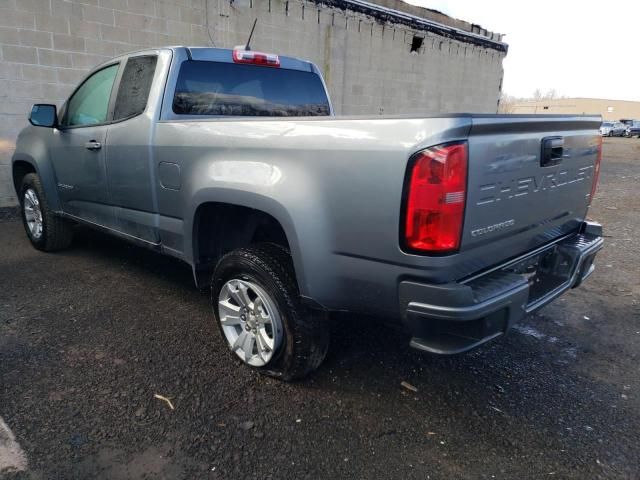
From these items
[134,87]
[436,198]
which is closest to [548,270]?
[436,198]

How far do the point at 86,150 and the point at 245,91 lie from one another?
1476mm

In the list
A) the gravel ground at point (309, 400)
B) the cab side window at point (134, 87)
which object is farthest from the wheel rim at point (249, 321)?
the cab side window at point (134, 87)

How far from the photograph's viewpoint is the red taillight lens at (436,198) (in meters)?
1.87

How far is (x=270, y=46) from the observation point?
387 inches

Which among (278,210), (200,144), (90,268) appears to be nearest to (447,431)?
(278,210)

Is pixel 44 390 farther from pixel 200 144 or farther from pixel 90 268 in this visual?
pixel 90 268

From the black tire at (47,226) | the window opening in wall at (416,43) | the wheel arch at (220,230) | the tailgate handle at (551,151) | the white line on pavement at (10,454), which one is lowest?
the white line on pavement at (10,454)

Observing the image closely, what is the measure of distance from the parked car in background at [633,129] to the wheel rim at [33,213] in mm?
48348

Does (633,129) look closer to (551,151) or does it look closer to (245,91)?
(245,91)

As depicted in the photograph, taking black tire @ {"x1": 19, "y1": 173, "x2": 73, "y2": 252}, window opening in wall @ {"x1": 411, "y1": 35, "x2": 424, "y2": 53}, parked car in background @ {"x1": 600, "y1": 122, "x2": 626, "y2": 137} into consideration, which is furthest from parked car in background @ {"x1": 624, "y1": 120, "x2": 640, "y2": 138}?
black tire @ {"x1": 19, "y1": 173, "x2": 73, "y2": 252}

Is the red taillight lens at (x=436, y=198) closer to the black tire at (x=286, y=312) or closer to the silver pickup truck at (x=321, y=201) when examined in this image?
the silver pickup truck at (x=321, y=201)

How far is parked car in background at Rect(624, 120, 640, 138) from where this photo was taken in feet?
135

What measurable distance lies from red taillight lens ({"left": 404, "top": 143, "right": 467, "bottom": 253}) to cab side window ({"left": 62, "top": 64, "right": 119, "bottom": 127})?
2.91 metres

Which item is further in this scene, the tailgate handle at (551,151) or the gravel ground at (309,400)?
the tailgate handle at (551,151)
